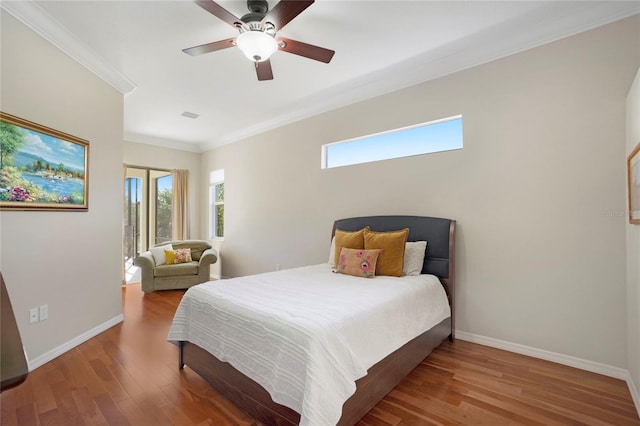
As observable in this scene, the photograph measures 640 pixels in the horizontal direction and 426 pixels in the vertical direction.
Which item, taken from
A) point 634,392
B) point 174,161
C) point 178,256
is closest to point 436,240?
point 634,392

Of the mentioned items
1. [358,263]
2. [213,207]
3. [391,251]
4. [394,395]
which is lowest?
[394,395]

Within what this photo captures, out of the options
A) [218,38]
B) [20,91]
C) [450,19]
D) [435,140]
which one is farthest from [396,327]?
[20,91]

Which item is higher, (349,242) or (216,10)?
(216,10)

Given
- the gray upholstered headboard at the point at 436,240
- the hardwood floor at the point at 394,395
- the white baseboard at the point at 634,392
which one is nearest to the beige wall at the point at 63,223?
the hardwood floor at the point at 394,395

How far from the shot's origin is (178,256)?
5.17 meters

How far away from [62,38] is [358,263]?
3.25m

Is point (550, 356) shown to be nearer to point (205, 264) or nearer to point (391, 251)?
point (391, 251)

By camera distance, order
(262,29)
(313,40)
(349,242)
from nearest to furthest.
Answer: (262,29), (313,40), (349,242)

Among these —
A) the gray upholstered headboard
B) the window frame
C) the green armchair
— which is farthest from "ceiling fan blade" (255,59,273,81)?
the window frame

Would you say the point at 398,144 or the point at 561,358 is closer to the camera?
the point at 561,358

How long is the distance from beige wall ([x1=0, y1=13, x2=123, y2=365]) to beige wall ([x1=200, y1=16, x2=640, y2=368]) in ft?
9.34

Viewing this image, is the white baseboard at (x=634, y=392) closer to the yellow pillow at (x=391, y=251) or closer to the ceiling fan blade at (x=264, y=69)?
the yellow pillow at (x=391, y=251)

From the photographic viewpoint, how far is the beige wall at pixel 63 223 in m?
2.27

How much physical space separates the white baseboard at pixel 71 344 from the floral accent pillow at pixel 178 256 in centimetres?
165
